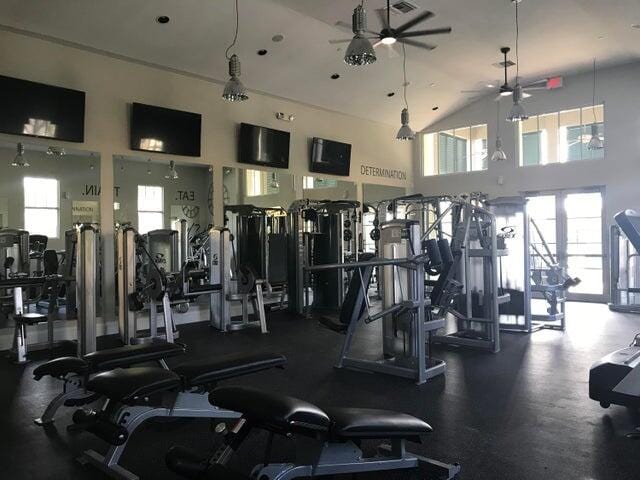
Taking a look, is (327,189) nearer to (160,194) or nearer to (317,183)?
(317,183)

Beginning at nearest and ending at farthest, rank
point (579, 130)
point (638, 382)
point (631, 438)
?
point (631, 438), point (638, 382), point (579, 130)

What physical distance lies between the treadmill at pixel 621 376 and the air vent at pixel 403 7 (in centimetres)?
401

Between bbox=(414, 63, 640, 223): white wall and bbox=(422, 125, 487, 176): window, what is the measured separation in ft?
0.61

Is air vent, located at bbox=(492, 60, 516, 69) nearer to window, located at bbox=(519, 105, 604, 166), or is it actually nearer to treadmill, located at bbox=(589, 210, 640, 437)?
window, located at bbox=(519, 105, 604, 166)

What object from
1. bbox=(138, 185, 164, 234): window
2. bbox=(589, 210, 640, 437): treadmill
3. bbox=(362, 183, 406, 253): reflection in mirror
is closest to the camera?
bbox=(589, 210, 640, 437): treadmill

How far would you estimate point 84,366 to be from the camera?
2850 millimetres

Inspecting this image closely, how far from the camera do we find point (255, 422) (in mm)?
1870

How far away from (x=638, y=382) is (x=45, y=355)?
5.13 m

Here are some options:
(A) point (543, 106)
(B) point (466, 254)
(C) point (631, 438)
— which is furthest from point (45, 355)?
(A) point (543, 106)

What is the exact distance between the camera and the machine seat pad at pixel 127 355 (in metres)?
2.87

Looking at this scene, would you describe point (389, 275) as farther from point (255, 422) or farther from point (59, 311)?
point (59, 311)

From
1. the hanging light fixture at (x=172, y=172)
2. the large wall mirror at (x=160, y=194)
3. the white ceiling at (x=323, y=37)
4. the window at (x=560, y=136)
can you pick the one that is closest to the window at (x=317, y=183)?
the white ceiling at (x=323, y=37)

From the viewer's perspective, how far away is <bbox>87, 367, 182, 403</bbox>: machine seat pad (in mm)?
2287

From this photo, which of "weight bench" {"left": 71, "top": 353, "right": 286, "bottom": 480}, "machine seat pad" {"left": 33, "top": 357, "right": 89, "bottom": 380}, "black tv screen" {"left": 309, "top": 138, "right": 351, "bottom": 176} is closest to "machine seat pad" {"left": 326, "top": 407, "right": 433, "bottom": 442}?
"weight bench" {"left": 71, "top": 353, "right": 286, "bottom": 480}
